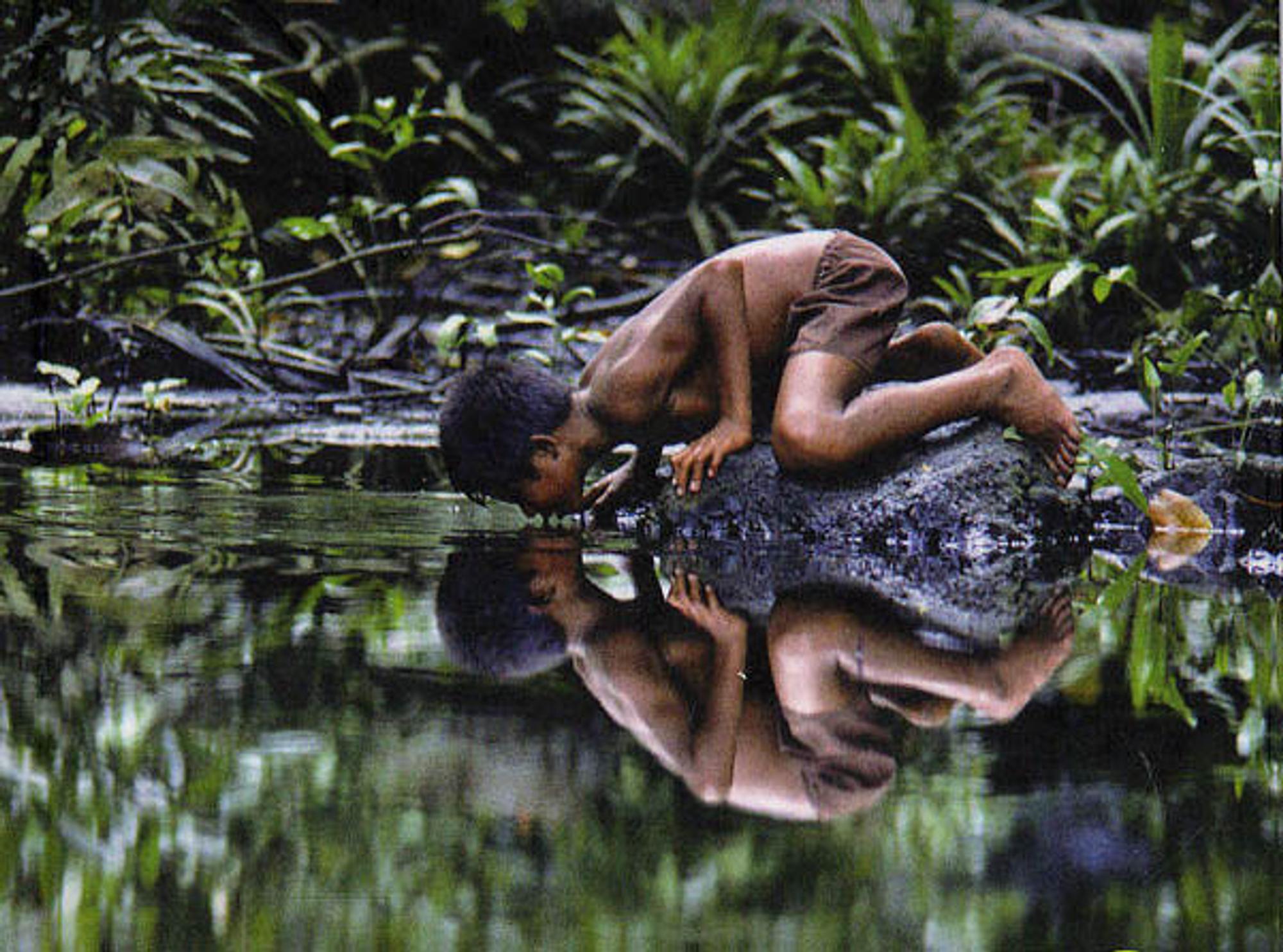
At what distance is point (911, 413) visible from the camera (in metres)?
2.53

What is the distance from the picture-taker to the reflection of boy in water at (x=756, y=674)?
1.10 meters

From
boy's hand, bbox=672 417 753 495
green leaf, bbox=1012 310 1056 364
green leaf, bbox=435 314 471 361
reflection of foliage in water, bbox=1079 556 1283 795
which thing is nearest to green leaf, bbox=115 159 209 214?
green leaf, bbox=435 314 471 361

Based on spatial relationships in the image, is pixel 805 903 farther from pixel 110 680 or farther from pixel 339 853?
pixel 110 680

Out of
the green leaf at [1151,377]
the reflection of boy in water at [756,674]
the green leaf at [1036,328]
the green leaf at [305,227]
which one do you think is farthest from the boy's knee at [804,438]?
the green leaf at [305,227]

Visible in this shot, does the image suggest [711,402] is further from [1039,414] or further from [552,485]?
[1039,414]

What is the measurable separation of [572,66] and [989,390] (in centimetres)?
460

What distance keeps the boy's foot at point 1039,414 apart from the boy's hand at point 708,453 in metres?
0.43

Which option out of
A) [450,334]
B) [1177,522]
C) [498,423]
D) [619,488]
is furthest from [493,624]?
[450,334]

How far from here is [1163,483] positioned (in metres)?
2.91

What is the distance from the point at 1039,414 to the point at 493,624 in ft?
3.95

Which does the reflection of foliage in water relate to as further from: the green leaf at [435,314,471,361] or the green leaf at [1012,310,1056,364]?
the green leaf at [435,314,471,361]


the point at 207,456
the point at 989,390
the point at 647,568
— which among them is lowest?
the point at 207,456

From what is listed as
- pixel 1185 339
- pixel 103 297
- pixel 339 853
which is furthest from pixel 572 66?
pixel 339 853

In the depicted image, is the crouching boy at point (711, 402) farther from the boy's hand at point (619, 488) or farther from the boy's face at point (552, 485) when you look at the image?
the boy's hand at point (619, 488)
